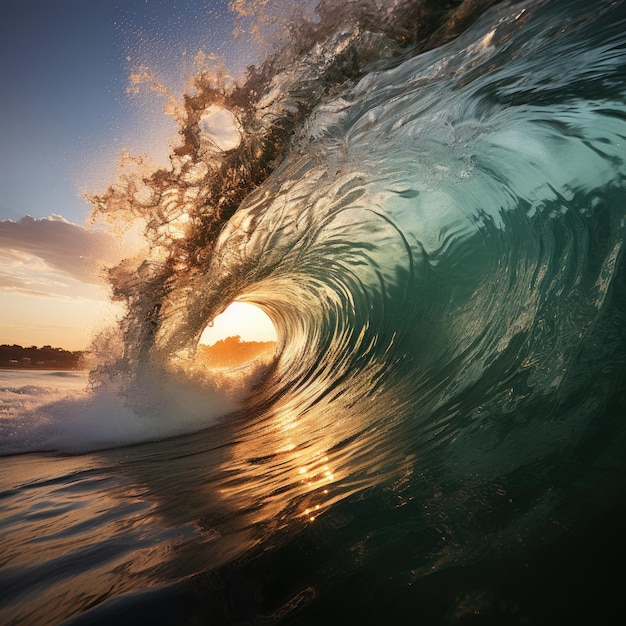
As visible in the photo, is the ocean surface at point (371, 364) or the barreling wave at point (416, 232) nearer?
the ocean surface at point (371, 364)

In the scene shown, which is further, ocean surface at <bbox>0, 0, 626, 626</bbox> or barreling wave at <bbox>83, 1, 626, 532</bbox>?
barreling wave at <bbox>83, 1, 626, 532</bbox>

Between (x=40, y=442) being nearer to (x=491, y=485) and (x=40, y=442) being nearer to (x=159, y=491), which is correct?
(x=159, y=491)

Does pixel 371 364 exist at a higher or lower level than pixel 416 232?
lower

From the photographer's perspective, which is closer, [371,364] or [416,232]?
[371,364]
